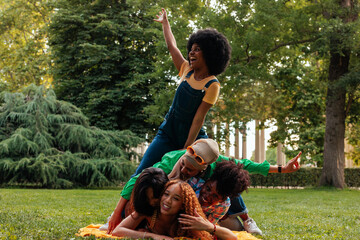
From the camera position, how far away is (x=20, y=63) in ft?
93.1

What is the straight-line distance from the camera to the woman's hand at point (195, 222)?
12.5 feet

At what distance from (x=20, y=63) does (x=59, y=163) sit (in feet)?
47.7

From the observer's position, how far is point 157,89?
74.5ft

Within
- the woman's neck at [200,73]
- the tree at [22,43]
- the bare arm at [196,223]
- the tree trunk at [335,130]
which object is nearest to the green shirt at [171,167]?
the bare arm at [196,223]

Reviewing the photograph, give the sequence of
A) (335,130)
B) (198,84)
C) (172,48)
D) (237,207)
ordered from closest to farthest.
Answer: (198,84) → (172,48) → (237,207) → (335,130)

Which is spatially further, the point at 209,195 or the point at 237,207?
the point at 237,207

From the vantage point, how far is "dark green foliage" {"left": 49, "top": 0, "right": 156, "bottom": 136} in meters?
22.8

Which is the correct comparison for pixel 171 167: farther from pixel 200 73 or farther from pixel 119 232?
pixel 200 73

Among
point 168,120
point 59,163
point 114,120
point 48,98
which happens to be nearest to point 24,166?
point 59,163

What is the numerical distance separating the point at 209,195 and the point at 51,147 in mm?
13778

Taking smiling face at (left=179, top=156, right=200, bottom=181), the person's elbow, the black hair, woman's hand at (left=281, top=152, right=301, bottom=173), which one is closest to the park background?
woman's hand at (left=281, top=152, right=301, bottom=173)

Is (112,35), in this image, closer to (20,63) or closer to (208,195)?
(20,63)

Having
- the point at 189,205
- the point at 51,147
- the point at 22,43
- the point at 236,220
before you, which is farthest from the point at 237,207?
the point at 22,43

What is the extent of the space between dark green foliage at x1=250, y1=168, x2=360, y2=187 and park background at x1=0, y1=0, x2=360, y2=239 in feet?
0.20
